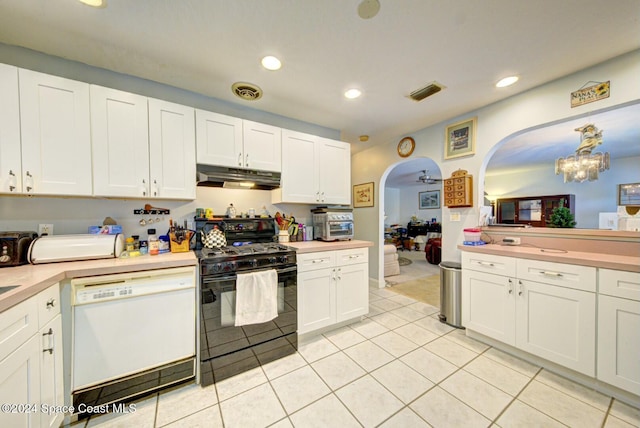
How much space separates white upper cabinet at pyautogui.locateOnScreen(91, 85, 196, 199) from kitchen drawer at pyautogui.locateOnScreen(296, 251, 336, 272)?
1.22 m

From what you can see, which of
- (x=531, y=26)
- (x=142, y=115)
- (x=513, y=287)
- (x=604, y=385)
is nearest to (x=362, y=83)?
(x=531, y=26)

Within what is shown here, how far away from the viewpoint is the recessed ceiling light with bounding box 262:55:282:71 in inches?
70.0

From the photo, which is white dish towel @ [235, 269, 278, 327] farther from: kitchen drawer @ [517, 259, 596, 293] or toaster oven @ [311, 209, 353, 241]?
kitchen drawer @ [517, 259, 596, 293]

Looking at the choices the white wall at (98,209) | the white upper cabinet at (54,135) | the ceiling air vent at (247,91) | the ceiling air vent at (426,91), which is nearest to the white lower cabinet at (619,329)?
the ceiling air vent at (426,91)

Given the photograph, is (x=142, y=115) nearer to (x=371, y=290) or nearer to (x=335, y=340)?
(x=335, y=340)

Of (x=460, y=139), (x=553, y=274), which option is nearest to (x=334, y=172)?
(x=460, y=139)

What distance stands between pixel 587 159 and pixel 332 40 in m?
2.83

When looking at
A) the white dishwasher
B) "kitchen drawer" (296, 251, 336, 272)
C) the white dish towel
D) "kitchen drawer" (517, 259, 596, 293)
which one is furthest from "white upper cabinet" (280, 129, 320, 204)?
"kitchen drawer" (517, 259, 596, 293)

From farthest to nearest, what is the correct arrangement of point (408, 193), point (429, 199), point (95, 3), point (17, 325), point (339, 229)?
point (408, 193) → point (429, 199) → point (339, 229) → point (95, 3) → point (17, 325)

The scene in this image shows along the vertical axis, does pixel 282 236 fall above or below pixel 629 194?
below

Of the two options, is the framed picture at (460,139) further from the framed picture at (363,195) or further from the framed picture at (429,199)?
the framed picture at (429,199)

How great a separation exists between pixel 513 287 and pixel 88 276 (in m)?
3.24

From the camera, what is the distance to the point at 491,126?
2.52 m

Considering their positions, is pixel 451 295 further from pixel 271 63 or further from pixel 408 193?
pixel 408 193
